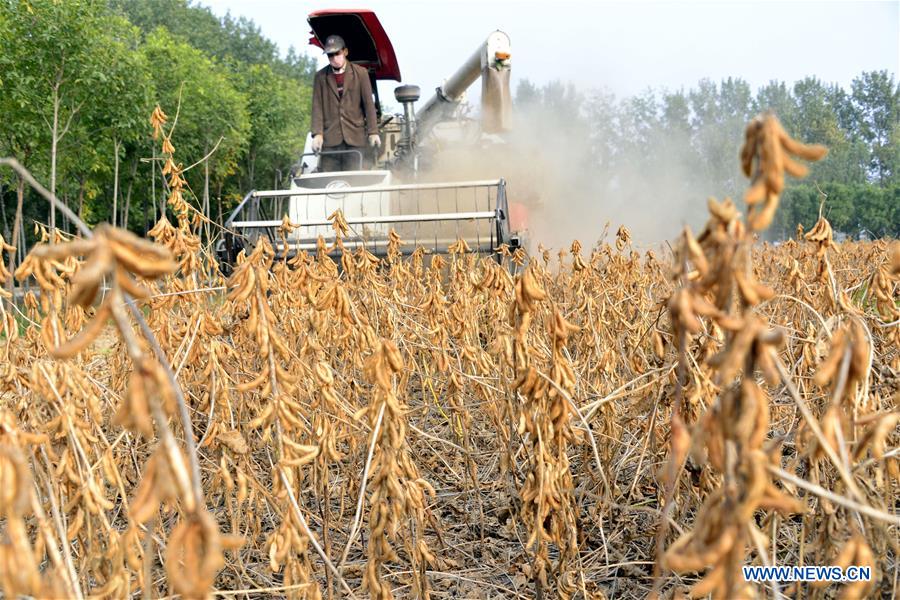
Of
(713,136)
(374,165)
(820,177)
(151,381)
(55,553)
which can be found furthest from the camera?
(713,136)

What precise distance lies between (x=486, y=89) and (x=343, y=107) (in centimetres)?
197

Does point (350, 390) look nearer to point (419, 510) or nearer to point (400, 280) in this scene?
point (419, 510)

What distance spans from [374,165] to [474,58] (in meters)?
1.97

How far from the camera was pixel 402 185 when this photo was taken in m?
7.15

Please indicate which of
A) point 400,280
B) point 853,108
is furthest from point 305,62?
point 400,280

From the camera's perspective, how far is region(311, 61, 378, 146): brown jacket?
787 cm

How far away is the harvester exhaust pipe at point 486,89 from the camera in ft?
27.9

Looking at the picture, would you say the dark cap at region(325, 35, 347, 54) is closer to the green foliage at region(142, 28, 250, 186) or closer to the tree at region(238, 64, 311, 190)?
the green foliage at region(142, 28, 250, 186)

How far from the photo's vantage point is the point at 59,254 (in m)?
0.67

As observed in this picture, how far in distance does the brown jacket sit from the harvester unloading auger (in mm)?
341

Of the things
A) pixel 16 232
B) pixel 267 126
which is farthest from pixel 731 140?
pixel 16 232

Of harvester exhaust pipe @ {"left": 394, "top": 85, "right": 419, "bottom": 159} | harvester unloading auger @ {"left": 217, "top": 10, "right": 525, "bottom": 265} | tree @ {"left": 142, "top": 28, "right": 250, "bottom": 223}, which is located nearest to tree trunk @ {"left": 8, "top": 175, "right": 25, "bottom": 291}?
harvester unloading auger @ {"left": 217, "top": 10, "right": 525, "bottom": 265}

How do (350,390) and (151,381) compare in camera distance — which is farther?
(350,390)

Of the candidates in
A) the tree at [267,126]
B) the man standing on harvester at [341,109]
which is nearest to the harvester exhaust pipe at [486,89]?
the man standing on harvester at [341,109]
